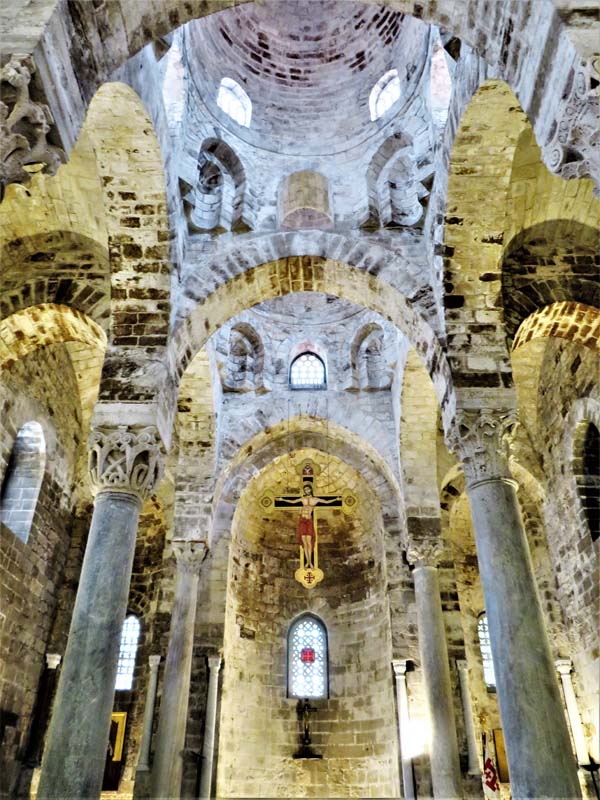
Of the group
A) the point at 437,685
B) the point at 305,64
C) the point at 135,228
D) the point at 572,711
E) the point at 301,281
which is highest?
the point at 305,64

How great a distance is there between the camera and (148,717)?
11000 mm

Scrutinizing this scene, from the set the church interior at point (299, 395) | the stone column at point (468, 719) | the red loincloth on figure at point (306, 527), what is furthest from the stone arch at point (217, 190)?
the stone column at point (468, 719)

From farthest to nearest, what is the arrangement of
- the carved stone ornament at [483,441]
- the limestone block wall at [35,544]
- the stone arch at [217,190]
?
1. the limestone block wall at [35,544]
2. the stone arch at [217,190]
3. the carved stone ornament at [483,441]

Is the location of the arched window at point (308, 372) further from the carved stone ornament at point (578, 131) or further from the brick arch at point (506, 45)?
the carved stone ornament at point (578, 131)

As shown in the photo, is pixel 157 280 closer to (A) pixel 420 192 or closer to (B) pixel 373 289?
(B) pixel 373 289

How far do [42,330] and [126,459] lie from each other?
3.35 meters

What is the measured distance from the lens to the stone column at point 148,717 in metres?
10.6

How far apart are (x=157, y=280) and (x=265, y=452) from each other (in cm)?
614

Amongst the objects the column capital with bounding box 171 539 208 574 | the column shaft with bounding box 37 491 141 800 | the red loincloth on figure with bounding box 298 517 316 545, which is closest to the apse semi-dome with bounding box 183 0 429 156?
the red loincloth on figure with bounding box 298 517 316 545

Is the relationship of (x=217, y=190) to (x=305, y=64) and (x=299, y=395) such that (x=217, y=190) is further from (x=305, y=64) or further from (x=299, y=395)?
(x=305, y=64)

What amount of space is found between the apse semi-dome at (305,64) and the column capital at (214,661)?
9.17m

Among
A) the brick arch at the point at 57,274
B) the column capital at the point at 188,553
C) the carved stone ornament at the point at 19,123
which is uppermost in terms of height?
the brick arch at the point at 57,274

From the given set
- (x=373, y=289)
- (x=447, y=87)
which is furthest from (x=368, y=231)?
(x=447, y=87)

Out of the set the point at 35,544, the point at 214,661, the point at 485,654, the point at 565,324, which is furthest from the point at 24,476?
the point at 485,654
